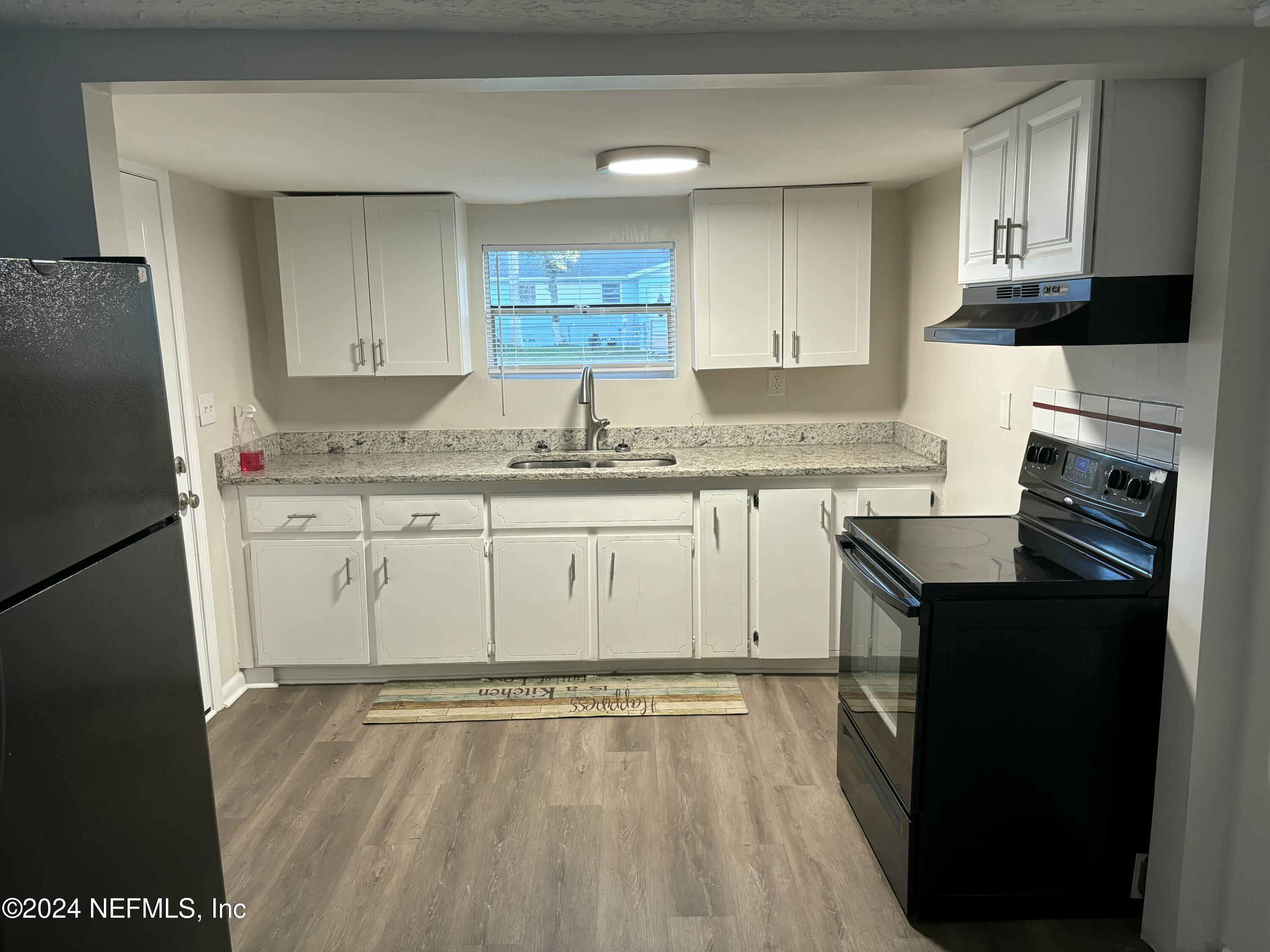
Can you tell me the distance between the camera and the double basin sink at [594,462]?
3939 mm

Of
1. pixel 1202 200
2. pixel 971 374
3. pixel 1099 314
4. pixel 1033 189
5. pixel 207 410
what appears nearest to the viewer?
pixel 1202 200

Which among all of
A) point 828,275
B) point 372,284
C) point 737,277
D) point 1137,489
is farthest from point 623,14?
point 372,284

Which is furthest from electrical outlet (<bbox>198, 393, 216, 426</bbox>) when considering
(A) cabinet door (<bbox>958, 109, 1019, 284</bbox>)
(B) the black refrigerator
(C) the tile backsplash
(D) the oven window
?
(C) the tile backsplash

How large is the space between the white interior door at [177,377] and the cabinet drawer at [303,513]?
21 cm

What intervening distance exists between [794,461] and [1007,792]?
5.86 feet

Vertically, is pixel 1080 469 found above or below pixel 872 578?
above

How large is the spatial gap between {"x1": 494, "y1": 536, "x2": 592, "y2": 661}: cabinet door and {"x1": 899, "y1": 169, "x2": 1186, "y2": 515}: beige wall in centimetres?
151

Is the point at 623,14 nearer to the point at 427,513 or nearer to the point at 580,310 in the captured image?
the point at 427,513

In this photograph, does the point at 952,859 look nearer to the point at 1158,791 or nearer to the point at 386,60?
the point at 1158,791

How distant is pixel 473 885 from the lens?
7.70ft

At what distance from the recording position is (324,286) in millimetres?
3734

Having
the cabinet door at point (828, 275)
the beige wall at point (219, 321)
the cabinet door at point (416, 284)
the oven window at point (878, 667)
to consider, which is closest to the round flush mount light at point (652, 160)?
the cabinet door at point (828, 275)

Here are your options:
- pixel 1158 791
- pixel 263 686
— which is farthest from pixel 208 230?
pixel 1158 791

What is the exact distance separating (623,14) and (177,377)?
237 cm
